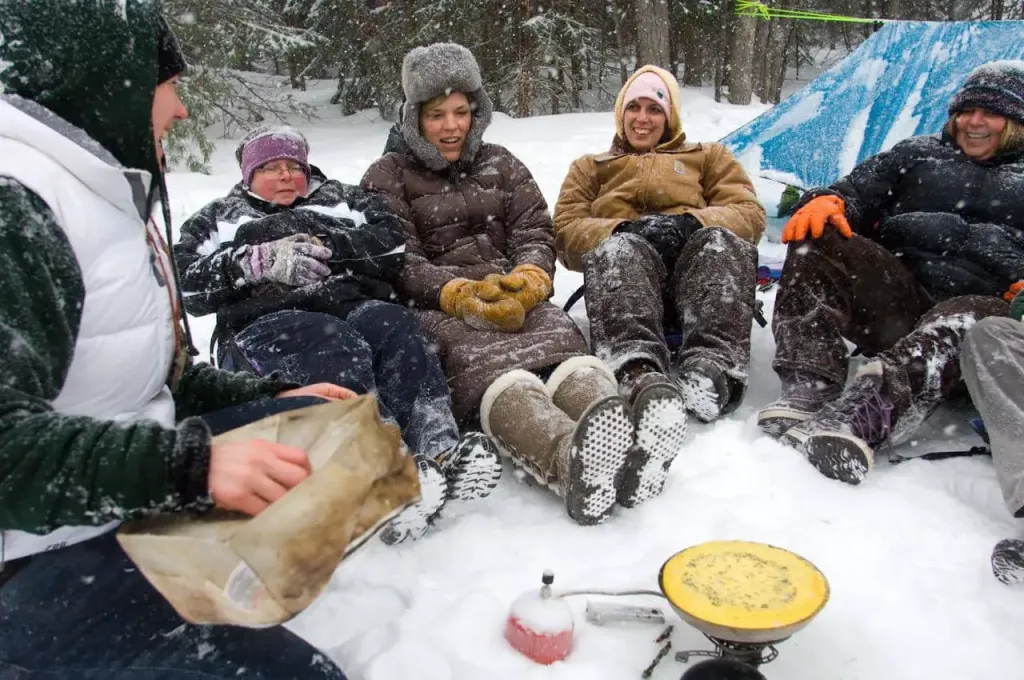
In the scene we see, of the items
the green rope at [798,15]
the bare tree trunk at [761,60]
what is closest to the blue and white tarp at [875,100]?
the green rope at [798,15]

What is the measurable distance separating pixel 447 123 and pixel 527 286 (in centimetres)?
87

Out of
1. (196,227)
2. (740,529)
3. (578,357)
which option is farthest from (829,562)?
(196,227)

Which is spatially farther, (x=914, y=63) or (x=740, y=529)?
(x=914, y=63)

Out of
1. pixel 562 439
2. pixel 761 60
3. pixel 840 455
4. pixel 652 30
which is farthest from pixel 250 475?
pixel 761 60

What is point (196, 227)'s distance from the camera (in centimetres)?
284

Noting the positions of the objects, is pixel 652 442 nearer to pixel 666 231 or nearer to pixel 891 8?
pixel 666 231

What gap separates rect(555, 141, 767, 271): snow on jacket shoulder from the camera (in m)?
3.44

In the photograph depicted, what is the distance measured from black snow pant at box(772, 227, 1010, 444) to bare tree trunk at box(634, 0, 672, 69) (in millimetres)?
8673

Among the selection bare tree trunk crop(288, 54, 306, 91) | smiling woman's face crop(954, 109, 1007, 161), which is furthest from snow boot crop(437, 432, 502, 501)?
bare tree trunk crop(288, 54, 306, 91)

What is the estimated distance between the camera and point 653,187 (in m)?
3.50

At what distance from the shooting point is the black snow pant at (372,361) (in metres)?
2.35

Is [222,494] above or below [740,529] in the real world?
above

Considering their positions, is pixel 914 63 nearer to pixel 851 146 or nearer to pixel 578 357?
pixel 851 146

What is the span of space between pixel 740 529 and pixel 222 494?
154 centimetres
